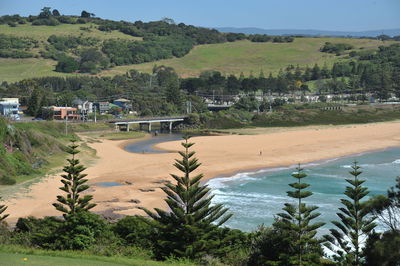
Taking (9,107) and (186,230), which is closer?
(186,230)

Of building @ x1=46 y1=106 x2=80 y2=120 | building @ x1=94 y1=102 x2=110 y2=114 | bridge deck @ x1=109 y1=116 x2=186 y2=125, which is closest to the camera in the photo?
bridge deck @ x1=109 y1=116 x2=186 y2=125

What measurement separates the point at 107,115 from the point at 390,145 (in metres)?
36.6

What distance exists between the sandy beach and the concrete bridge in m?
11.4

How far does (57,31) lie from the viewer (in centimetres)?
15438

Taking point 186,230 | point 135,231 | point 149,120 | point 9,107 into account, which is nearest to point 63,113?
point 9,107

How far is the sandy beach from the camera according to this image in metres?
28.9

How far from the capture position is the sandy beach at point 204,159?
2888 centimetres

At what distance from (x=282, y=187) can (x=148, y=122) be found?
1649 inches

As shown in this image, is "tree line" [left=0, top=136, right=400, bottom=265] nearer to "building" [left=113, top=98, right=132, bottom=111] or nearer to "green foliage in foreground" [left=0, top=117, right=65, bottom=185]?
"green foliage in foreground" [left=0, top=117, right=65, bottom=185]

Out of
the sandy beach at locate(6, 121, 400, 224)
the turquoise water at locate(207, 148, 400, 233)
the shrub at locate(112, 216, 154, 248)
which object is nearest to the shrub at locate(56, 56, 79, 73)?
the sandy beach at locate(6, 121, 400, 224)

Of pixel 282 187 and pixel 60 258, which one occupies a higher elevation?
pixel 60 258

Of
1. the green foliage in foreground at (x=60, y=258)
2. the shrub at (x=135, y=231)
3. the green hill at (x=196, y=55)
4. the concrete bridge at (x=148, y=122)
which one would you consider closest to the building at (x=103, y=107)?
the concrete bridge at (x=148, y=122)

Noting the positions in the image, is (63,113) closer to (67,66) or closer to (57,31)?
(67,66)

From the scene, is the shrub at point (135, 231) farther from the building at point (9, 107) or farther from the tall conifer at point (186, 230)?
the building at point (9, 107)
